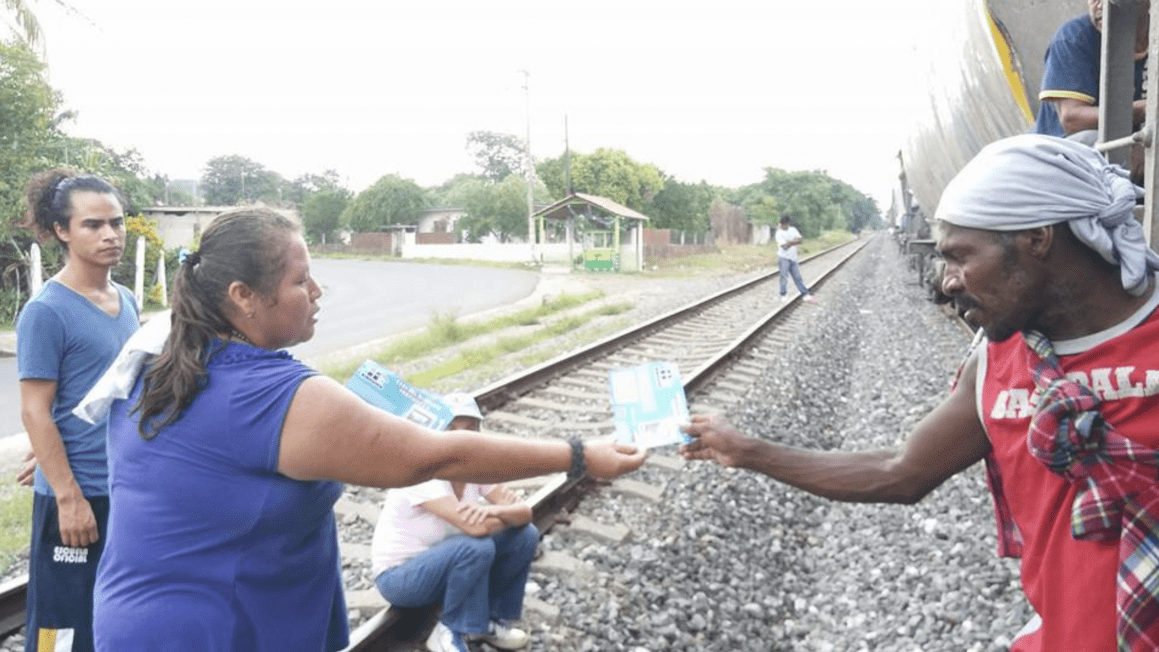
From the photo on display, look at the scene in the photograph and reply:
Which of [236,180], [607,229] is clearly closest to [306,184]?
[236,180]

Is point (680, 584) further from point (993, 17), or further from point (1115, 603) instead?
point (993, 17)

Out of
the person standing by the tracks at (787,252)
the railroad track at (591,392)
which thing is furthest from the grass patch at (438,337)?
the person standing by the tracks at (787,252)

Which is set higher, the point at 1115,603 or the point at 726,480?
the point at 1115,603

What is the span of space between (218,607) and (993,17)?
213 inches

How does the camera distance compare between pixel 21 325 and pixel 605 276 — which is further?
pixel 605 276

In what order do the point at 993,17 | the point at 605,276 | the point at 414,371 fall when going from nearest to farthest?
the point at 993,17 → the point at 414,371 → the point at 605,276

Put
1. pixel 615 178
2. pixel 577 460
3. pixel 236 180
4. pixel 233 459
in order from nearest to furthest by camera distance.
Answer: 1. pixel 233 459
2. pixel 577 460
3. pixel 615 178
4. pixel 236 180

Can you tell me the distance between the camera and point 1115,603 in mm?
1585

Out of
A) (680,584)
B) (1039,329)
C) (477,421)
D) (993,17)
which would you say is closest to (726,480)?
(680,584)

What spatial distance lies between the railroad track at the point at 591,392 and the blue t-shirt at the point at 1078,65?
290cm

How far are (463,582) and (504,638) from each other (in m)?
0.33

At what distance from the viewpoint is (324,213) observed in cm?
7606

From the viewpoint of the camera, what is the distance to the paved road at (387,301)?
1406 cm

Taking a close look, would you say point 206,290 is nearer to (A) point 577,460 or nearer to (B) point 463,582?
(A) point 577,460
